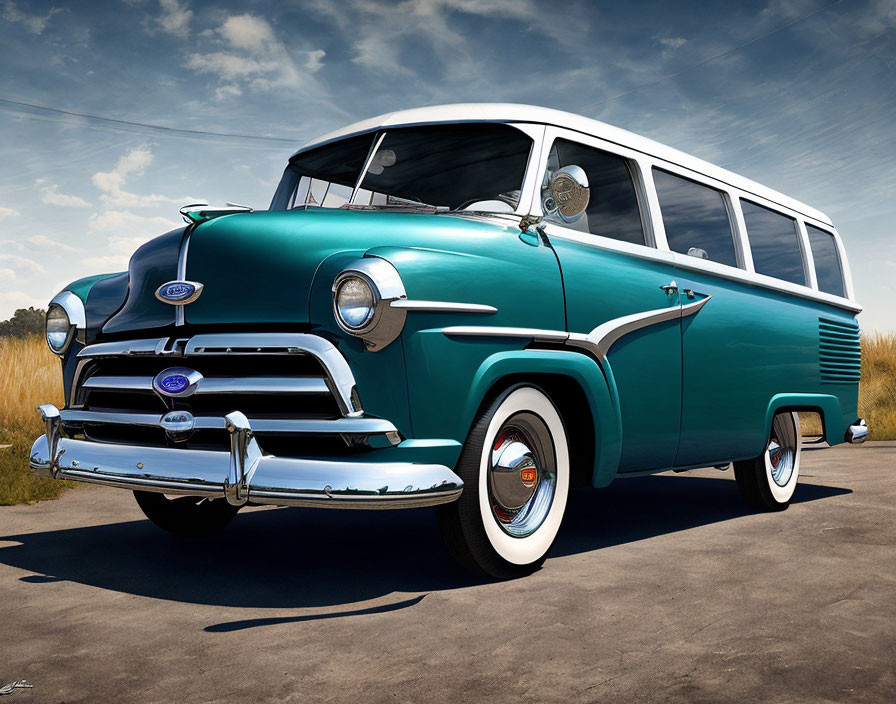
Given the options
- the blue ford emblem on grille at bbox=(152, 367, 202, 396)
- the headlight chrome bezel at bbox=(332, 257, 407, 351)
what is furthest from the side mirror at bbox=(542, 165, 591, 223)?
the blue ford emblem on grille at bbox=(152, 367, 202, 396)

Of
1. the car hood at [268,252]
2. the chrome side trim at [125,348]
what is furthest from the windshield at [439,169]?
the chrome side trim at [125,348]

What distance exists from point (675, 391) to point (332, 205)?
2062 millimetres

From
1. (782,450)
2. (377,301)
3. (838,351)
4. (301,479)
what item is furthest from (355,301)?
(838,351)

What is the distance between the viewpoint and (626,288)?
4.45m

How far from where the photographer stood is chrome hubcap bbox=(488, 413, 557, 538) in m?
3.74

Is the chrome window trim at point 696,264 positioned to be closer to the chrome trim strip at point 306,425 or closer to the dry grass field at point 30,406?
the chrome trim strip at point 306,425

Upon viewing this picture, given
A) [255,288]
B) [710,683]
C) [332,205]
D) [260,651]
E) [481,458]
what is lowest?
[710,683]

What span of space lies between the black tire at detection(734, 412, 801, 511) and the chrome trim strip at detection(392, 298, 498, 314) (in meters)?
2.99

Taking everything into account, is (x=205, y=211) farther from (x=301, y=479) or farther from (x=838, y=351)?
(x=838, y=351)

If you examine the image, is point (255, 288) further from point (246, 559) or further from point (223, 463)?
point (246, 559)

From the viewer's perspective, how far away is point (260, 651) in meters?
2.87

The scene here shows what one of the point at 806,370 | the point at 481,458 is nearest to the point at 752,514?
the point at 806,370

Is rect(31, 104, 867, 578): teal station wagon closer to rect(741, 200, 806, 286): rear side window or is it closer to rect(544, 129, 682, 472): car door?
rect(544, 129, 682, 472): car door

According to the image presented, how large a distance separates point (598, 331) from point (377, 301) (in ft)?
4.40
